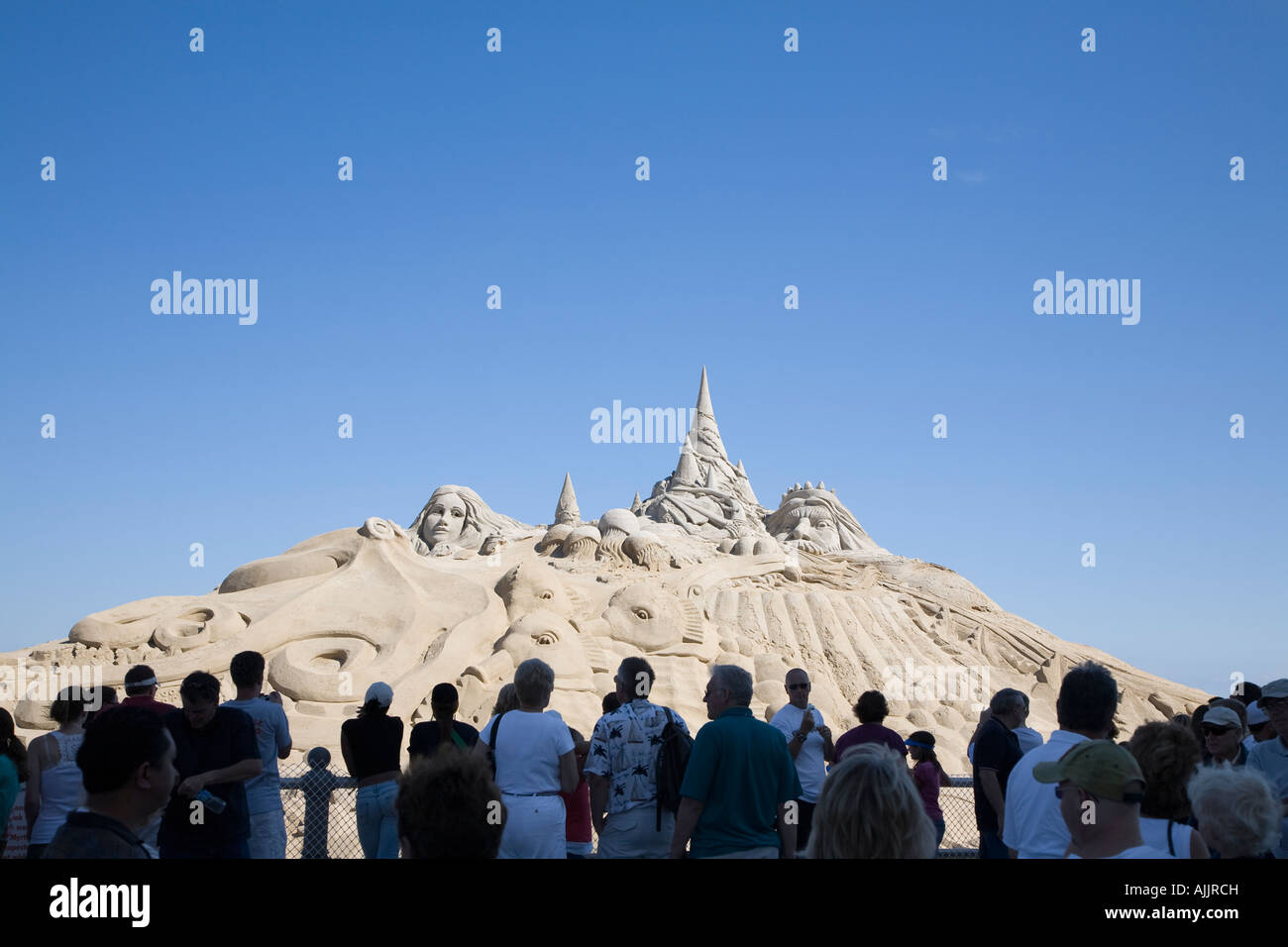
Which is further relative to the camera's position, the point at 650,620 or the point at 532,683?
the point at 650,620

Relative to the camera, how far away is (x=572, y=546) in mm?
14883

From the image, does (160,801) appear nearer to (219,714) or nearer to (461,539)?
(219,714)

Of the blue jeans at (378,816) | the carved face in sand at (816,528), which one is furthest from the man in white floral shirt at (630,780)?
the carved face in sand at (816,528)

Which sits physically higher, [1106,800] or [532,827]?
[1106,800]

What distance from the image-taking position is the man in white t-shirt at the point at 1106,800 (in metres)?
3.00

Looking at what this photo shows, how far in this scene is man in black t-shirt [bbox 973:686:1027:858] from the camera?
4.96 m

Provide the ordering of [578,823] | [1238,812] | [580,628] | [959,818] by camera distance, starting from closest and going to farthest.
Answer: [1238,812] < [578,823] < [959,818] < [580,628]

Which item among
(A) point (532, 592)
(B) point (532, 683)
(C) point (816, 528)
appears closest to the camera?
(B) point (532, 683)

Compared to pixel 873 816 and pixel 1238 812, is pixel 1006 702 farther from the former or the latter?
pixel 873 816

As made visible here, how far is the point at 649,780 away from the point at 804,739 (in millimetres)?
1278

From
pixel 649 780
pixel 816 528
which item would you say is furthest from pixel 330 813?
pixel 816 528

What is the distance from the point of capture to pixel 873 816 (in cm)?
277
